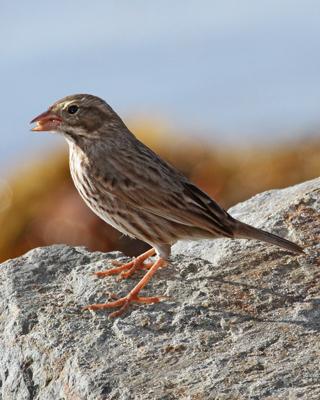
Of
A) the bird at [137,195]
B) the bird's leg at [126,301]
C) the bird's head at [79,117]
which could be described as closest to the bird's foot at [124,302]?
the bird's leg at [126,301]

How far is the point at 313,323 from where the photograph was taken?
855 cm

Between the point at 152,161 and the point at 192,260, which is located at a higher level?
the point at 152,161

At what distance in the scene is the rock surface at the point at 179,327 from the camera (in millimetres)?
7949

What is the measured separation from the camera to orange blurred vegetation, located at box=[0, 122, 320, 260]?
54.2 ft

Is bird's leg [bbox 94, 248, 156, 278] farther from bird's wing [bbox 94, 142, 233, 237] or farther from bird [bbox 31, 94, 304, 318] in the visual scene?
bird's wing [bbox 94, 142, 233, 237]

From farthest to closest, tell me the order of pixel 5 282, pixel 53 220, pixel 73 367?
pixel 53 220 < pixel 5 282 < pixel 73 367

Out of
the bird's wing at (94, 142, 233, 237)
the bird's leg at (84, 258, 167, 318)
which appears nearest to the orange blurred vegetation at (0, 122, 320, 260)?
the bird's wing at (94, 142, 233, 237)

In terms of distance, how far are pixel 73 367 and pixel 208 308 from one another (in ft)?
3.94

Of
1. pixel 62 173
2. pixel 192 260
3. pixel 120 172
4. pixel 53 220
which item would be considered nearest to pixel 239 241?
pixel 192 260

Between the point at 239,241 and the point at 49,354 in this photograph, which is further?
the point at 239,241

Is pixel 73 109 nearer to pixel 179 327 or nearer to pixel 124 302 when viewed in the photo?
pixel 124 302

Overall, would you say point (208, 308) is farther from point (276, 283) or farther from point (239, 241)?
point (239, 241)

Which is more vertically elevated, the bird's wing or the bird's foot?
the bird's wing

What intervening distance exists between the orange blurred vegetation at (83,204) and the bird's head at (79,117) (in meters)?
5.23
